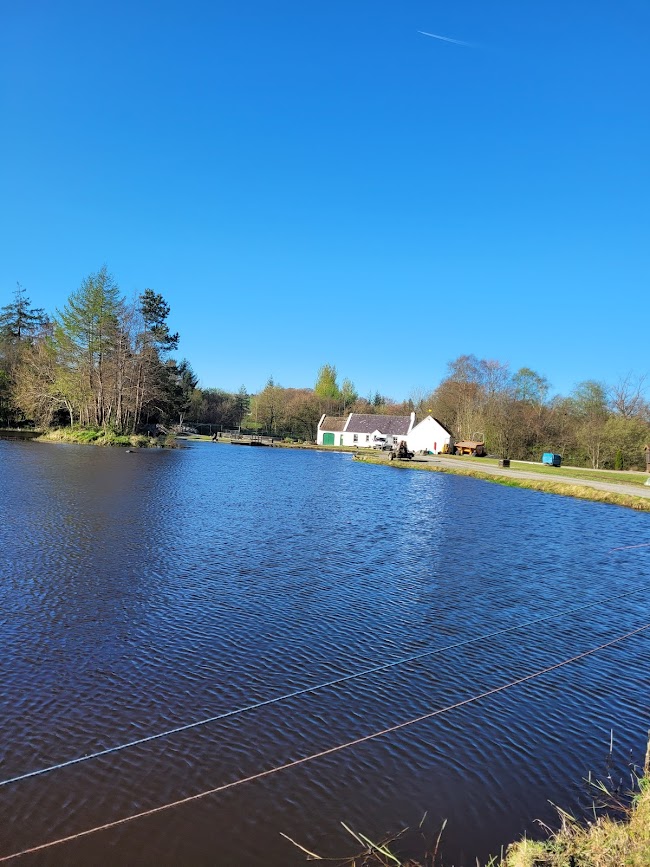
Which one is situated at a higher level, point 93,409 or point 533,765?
point 93,409

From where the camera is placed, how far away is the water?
15.3ft

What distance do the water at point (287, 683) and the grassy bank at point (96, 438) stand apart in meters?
37.8

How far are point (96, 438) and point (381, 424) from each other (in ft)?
146

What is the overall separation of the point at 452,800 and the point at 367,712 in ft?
5.43

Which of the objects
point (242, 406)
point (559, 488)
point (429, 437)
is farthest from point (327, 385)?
point (559, 488)

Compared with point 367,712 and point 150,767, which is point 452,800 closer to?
point 367,712

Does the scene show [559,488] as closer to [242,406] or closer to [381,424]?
[381,424]

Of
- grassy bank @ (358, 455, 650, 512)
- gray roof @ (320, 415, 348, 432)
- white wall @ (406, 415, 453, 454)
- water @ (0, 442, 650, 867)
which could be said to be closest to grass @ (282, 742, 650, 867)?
water @ (0, 442, 650, 867)

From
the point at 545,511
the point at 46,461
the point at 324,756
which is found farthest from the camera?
the point at 46,461

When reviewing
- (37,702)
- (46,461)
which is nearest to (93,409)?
(46,461)

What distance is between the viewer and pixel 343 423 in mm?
89562

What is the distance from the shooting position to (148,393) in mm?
59000

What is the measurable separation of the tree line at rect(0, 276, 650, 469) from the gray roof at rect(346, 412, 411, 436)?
699 cm

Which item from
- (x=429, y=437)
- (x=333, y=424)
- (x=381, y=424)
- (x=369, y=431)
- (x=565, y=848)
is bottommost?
(x=565, y=848)
